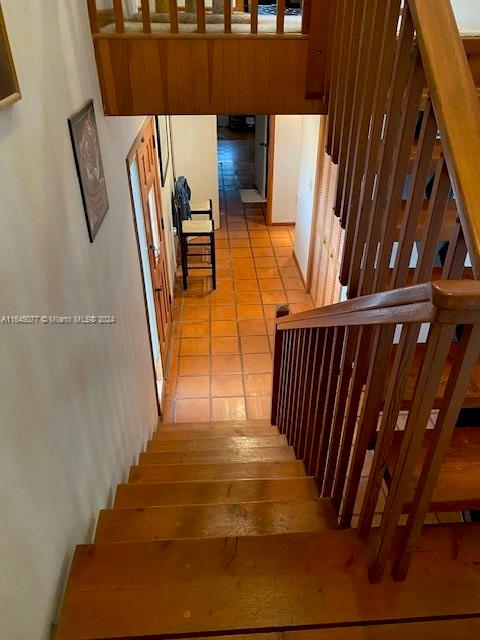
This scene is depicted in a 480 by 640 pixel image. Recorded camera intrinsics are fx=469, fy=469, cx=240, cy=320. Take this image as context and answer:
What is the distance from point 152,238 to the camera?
12.1ft

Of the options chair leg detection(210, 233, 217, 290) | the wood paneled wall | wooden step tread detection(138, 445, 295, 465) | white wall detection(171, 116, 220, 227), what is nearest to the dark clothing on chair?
chair leg detection(210, 233, 217, 290)

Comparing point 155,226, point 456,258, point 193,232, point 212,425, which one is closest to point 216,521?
point 456,258

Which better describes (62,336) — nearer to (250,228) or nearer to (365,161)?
(365,161)

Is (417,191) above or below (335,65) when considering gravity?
below

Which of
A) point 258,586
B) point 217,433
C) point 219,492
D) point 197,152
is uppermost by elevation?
point 258,586

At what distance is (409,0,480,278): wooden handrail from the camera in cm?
78

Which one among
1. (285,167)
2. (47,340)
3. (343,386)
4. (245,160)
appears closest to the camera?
(47,340)

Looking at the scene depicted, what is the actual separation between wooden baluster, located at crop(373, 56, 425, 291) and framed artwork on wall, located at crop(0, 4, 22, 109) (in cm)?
88

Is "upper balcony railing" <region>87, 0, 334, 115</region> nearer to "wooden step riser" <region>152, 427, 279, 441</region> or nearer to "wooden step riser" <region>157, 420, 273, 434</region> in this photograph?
"wooden step riser" <region>152, 427, 279, 441</region>

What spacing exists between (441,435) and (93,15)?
1914mm

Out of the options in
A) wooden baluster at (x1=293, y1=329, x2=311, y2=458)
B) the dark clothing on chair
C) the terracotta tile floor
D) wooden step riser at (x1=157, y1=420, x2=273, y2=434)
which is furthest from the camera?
the dark clothing on chair

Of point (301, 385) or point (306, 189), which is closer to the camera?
point (301, 385)

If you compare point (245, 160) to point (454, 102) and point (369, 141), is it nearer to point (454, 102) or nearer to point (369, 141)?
point (369, 141)

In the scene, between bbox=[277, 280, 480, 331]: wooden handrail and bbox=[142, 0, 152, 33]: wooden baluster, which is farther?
bbox=[142, 0, 152, 33]: wooden baluster
